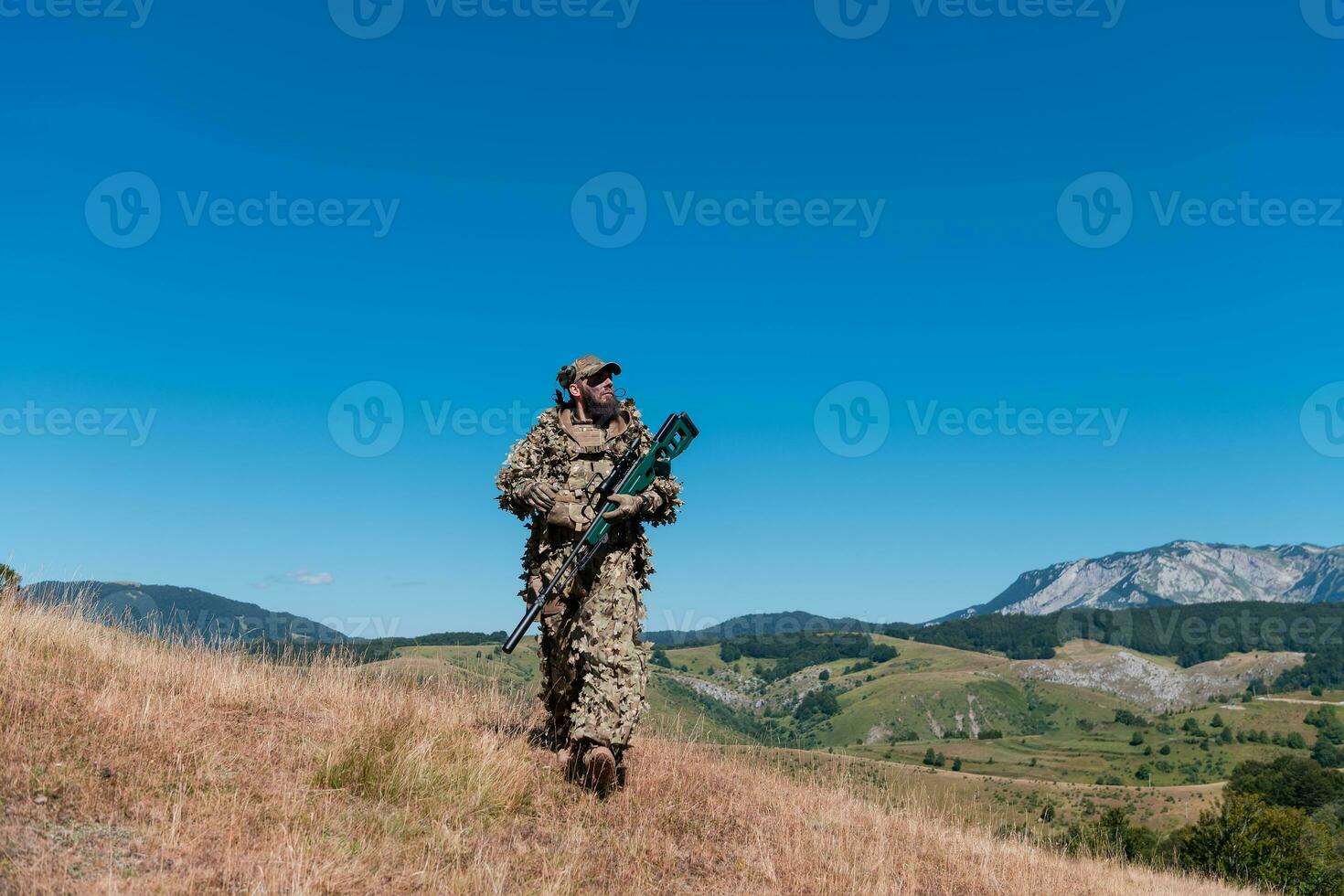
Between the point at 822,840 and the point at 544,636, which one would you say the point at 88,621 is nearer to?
the point at 544,636

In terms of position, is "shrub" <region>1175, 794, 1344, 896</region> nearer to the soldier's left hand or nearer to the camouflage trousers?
the camouflage trousers

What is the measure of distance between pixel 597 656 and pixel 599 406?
328 centimetres

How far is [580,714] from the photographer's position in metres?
9.33

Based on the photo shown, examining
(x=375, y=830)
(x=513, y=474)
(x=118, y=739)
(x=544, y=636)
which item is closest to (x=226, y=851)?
(x=375, y=830)

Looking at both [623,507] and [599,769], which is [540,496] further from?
[599,769]

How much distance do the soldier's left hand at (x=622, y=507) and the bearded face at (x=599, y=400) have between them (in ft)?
4.80

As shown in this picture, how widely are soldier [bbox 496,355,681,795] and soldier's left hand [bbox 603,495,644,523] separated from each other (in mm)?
13

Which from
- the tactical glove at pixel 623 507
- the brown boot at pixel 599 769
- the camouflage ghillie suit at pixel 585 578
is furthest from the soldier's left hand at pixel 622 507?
the brown boot at pixel 599 769

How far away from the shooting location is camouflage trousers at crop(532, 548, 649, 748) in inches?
368

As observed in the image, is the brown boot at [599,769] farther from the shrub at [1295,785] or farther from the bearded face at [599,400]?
the shrub at [1295,785]

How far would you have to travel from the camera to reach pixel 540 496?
403 inches

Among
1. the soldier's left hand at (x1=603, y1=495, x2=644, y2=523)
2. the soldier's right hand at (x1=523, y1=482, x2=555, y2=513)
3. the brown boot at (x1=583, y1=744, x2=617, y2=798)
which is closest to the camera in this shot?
the brown boot at (x1=583, y1=744, x2=617, y2=798)

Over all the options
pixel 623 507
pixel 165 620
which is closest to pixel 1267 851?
pixel 623 507

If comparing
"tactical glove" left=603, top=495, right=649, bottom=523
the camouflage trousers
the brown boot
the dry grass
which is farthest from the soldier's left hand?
the dry grass
